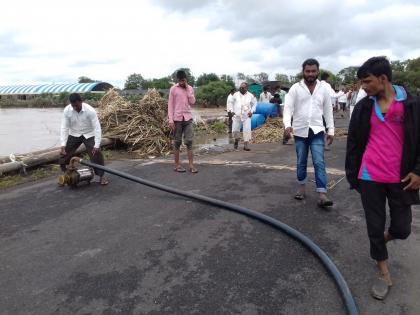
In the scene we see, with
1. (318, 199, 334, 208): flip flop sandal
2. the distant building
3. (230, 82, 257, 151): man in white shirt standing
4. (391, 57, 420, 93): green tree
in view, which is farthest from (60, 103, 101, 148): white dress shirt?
the distant building

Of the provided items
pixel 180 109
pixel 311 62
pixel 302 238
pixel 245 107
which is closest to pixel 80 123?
pixel 180 109

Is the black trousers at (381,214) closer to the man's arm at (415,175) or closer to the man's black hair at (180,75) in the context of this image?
the man's arm at (415,175)

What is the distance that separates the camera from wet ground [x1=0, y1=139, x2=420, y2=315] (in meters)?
2.82

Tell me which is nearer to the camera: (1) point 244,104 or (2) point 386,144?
(2) point 386,144

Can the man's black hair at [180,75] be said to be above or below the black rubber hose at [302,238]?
above

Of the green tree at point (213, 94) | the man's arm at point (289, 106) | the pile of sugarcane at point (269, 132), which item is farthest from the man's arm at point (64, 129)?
the green tree at point (213, 94)

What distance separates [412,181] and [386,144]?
1.08ft

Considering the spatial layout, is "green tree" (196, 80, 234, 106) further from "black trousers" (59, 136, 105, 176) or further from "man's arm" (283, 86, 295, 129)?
"man's arm" (283, 86, 295, 129)

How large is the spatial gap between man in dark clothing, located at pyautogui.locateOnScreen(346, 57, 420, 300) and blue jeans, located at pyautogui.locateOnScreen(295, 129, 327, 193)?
5.71 feet

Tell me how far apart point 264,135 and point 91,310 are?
33.1 ft

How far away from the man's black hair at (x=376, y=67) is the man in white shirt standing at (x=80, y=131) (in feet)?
15.4

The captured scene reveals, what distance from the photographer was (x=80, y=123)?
6402 millimetres

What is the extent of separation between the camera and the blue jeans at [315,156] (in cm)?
470

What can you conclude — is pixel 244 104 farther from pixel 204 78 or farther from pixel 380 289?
pixel 204 78
